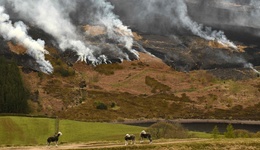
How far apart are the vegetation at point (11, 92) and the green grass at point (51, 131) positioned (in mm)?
42640

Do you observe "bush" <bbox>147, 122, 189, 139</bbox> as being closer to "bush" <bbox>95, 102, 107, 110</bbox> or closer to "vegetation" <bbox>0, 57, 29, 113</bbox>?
"vegetation" <bbox>0, 57, 29, 113</bbox>

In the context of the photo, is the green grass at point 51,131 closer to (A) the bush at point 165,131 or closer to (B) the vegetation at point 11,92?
(A) the bush at point 165,131

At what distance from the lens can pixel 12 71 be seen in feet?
632

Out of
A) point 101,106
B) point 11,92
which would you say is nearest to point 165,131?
point 11,92

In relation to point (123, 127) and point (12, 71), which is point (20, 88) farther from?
point (123, 127)

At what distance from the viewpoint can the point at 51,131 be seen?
378 feet

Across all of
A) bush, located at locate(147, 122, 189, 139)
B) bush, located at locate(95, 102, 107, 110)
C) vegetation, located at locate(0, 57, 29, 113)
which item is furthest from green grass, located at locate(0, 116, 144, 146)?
bush, located at locate(95, 102, 107, 110)

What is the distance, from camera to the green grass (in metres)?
108

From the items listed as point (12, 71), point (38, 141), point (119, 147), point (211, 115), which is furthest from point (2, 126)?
point (211, 115)

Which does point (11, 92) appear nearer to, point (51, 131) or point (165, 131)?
point (51, 131)

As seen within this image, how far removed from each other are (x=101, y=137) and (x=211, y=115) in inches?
3703

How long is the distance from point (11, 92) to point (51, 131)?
215ft

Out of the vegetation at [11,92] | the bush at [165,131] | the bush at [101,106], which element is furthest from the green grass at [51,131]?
the bush at [101,106]

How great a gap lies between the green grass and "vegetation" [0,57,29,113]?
140 feet
